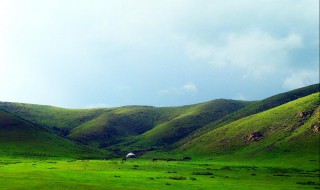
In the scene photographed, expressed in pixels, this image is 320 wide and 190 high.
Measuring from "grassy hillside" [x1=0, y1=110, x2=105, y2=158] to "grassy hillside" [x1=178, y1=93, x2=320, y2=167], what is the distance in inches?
2411

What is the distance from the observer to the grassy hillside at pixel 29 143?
481 feet

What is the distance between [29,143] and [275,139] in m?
115

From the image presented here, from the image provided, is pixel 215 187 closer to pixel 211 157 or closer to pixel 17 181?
pixel 17 181

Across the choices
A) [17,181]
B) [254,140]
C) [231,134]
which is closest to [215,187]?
[17,181]

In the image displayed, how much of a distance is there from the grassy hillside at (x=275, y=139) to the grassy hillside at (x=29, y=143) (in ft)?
201

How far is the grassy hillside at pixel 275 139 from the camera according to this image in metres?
146

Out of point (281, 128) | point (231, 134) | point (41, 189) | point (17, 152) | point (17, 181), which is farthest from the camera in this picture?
point (231, 134)

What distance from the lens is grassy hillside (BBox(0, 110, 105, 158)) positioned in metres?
147

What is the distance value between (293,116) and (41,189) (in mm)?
158084

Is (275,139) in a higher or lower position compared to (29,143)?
lower

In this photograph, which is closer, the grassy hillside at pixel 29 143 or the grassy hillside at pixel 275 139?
the grassy hillside at pixel 275 139

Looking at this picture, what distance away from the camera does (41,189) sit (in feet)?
165

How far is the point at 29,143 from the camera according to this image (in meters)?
164

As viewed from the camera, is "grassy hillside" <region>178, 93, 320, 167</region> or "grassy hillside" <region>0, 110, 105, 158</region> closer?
"grassy hillside" <region>178, 93, 320, 167</region>
